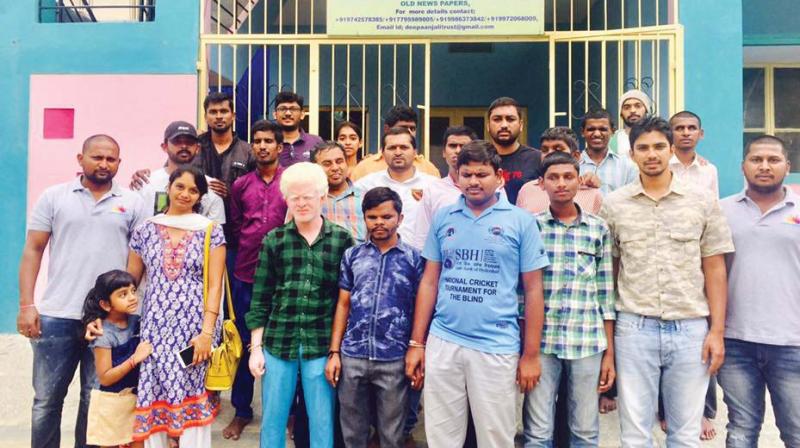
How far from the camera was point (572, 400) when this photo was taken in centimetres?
268

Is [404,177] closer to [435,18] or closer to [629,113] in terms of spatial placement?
[629,113]

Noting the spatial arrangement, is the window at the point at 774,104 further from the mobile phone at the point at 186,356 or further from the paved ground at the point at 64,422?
the mobile phone at the point at 186,356

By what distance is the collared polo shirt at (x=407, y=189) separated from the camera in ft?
10.8

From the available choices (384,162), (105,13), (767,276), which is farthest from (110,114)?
(767,276)

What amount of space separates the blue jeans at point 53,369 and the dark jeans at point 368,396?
131 centimetres

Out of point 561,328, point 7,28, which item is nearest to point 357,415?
point 561,328

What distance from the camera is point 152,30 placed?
17.4ft

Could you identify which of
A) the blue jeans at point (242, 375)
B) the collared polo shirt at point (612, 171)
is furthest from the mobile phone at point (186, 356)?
the collared polo shirt at point (612, 171)

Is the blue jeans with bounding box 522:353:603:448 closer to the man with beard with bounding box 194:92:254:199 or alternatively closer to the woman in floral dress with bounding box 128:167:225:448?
the woman in floral dress with bounding box 128:167:225:448

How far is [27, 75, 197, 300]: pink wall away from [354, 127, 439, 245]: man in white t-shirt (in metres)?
2.61

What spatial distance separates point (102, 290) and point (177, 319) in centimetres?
38

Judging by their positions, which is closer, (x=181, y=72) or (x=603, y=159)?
(x=603, y=159)

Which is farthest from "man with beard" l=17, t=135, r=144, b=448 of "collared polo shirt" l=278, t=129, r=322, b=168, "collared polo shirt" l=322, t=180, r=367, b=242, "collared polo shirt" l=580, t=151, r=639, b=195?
"collared polo shirt" l=580, t=151, r=639, b=195

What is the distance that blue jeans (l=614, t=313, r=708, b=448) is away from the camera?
2578mm
